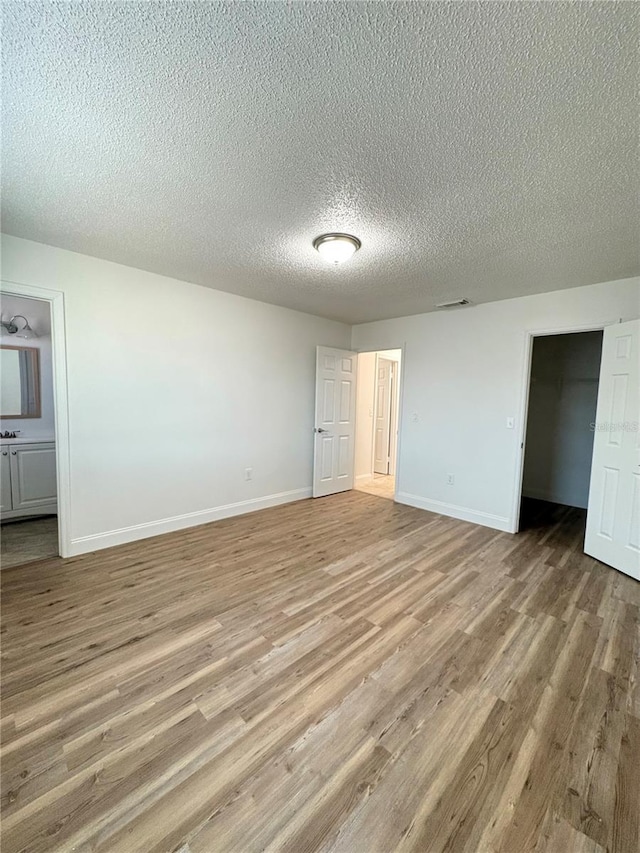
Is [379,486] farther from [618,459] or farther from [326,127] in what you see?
[326,127]

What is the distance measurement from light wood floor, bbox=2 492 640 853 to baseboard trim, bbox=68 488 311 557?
0.69 feet

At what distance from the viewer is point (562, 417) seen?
5027 mm

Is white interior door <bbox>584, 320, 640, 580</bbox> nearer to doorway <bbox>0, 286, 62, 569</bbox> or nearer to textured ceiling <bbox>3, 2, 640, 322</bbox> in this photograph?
textured ceiling <bbox>3, 2, 640, 322</bbox>

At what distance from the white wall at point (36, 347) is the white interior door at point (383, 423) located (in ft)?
16.6

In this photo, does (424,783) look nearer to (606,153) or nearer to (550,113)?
(550,113)

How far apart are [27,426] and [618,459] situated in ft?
20.5

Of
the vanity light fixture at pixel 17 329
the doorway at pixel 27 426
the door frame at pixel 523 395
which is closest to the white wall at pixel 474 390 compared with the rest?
the door frame at pixel 523 395

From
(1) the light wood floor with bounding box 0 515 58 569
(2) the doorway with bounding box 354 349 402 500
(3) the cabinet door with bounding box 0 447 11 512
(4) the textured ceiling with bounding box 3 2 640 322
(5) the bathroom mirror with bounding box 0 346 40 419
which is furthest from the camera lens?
(2) the doorway with bounding box 354 349 402 500

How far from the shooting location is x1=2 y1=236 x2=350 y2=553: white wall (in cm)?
296

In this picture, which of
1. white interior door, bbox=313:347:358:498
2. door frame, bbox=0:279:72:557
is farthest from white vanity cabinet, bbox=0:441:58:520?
white interior door, bbox=313:347:358:498

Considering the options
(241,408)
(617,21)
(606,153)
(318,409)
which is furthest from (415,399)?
(617,21)

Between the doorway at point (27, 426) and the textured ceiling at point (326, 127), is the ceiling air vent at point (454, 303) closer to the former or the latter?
the textured ceiling at point (326, 127)

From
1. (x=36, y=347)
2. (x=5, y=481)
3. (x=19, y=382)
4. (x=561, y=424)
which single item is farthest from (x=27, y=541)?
(x=561, y=424)

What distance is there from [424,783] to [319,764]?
398 millimetres
